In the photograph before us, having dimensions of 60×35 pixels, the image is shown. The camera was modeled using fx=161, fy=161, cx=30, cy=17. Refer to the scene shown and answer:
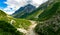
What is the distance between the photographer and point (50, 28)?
118 metres

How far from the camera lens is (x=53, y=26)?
118 m

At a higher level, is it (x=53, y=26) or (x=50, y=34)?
(x=53, y=26)

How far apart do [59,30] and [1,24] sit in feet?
151

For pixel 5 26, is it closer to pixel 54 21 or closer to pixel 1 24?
pixel 1 24

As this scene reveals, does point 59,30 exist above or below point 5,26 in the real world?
below

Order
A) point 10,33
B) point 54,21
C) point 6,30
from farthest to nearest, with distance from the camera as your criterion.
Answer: point 54,21, point 6,30, point 10,33

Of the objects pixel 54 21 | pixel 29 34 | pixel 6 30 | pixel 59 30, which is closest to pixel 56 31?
pixel 59 30

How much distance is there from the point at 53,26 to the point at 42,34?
10826 millimetres

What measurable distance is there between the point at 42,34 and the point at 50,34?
499 inches

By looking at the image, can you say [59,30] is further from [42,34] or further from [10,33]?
[10,33]

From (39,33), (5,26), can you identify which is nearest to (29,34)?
(39,33)

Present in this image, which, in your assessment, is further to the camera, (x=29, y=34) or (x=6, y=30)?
(x=29, y=34)

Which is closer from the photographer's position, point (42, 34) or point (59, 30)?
point (59, 30)

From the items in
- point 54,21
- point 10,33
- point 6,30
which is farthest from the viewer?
point 54,21
